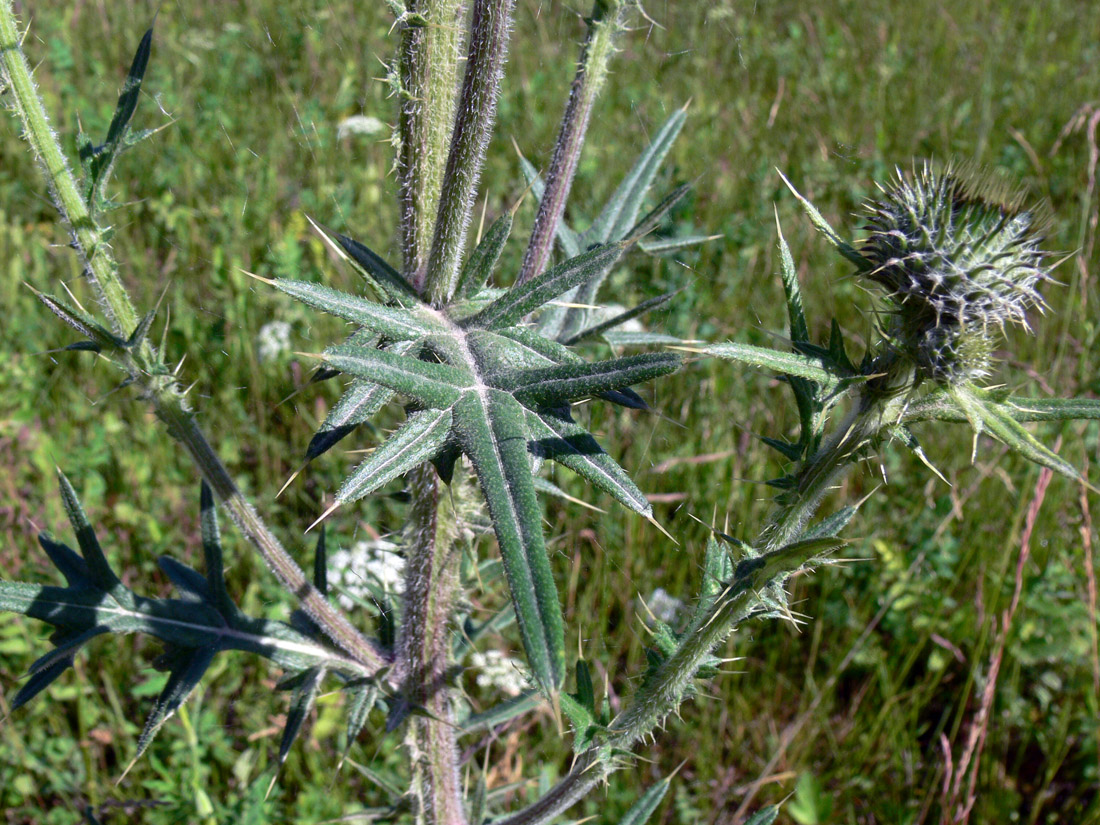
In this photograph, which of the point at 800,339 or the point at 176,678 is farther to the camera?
the point at 176,678

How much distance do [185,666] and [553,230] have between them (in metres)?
1.10

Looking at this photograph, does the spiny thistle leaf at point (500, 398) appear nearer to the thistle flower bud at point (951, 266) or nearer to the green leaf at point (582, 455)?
the green leaf at point (582, 455)

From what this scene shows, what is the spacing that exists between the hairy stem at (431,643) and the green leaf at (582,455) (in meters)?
0.43

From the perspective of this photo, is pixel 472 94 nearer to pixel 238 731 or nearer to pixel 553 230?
pixel 553 230

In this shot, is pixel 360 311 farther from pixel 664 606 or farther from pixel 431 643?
pixel 664 606

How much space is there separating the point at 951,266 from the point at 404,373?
880mm

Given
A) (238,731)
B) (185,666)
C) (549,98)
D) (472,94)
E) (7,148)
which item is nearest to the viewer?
(472,94)

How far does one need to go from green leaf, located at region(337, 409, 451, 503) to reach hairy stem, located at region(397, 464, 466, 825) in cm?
40

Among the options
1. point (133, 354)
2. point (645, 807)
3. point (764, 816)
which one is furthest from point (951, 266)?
point (133, 354)

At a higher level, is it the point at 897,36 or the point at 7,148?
the point at 897,36

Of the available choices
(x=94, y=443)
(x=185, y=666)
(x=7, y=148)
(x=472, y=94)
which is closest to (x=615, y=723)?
(x=185, y=666)

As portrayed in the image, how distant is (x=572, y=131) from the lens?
5.04 feet

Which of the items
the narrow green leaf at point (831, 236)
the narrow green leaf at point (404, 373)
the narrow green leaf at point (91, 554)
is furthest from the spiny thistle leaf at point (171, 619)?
the narrow green leaf at point (831, 236)

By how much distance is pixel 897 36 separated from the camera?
5484 mm
